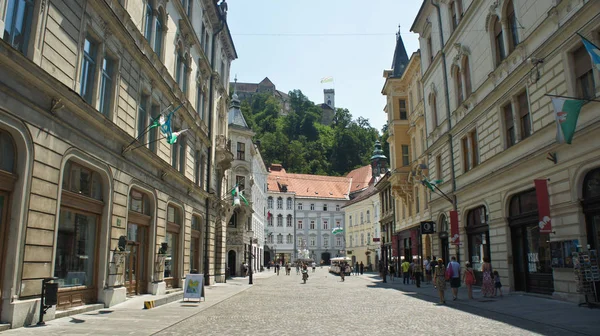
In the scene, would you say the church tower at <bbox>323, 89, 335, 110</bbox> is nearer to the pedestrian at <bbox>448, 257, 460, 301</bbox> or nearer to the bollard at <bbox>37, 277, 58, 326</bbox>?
the pedestrian at <bbox>448, 257, 460, 301</bbox>

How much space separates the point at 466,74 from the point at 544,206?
34.7 feet

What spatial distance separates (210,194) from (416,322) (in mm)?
19588

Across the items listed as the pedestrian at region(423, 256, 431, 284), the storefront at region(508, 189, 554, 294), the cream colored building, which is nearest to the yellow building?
the pedestrian at region(423, 256, 431, 284)

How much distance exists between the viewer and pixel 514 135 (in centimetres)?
1894

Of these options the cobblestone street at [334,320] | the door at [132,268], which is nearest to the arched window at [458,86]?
the cobblestone street at [334,320]

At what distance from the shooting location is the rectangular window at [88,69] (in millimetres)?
13047

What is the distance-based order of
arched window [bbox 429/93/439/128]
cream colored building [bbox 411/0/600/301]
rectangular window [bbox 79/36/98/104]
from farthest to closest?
arched window [bbox 429/93/439/128]
cream colored building [bbox 411/0/600/301]
rectangular window [bbox 79/36/98/104]

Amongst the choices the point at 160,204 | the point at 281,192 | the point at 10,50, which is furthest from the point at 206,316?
the point at 281,192

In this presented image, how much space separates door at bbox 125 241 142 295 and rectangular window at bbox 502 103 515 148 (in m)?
15.3

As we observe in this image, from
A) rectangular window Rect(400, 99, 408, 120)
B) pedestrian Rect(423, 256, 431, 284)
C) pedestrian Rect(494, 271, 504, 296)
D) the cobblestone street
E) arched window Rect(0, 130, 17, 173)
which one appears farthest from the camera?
rectangular window Rect(400, 99, 408, 120)

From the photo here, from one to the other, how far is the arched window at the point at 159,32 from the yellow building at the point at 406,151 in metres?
18.8

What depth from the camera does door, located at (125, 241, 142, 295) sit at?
16531mm

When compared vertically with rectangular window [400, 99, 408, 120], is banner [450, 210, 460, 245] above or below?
below

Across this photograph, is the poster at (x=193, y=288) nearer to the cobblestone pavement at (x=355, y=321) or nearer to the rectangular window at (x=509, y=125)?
the cobblestone pavement at (x=355, y=321)
